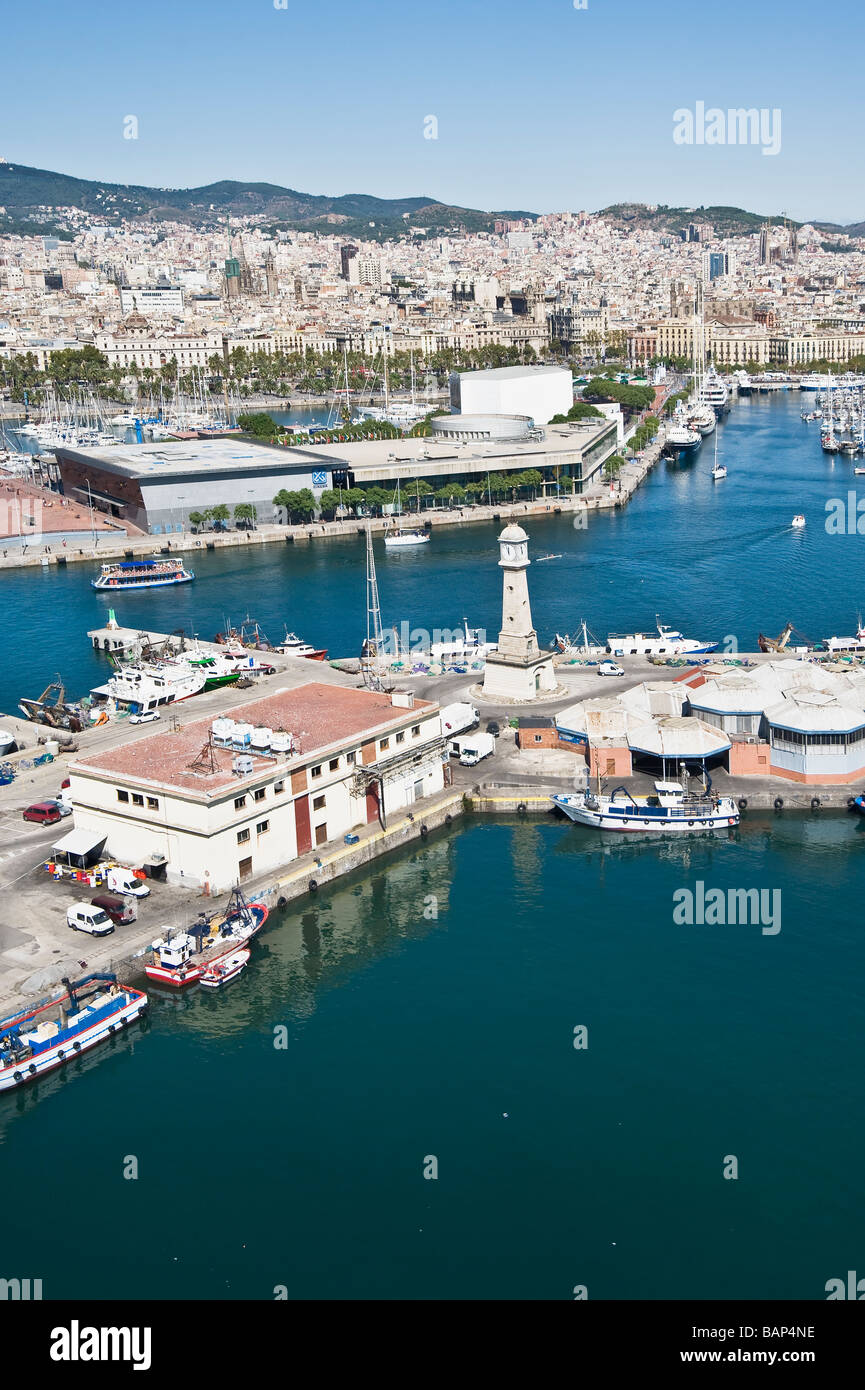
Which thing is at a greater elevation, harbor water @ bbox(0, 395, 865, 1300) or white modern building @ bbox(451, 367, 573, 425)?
white modern building @ bbox(451, 367, 573, 425)

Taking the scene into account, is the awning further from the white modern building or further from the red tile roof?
the white modern building

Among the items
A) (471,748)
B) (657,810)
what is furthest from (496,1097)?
(471,748)

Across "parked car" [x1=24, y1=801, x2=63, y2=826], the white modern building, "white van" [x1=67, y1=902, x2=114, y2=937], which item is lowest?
"white van" [x1=67, y1=902, x2=114, y2=937]

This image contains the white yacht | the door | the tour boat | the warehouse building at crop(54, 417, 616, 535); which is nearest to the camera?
the door

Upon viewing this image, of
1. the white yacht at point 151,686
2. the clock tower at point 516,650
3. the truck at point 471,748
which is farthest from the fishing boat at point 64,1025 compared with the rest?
the clock tower at point 516,650

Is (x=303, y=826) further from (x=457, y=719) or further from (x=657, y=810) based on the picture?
(x=657, y=810)

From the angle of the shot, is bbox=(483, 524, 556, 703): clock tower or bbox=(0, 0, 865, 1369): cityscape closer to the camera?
bbox=(0, 0, 865, 1369): cityscape

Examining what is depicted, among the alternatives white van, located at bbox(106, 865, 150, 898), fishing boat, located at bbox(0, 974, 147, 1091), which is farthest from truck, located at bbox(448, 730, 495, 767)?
fishing boat, located at bbox(0, 974, 147, 1091)
